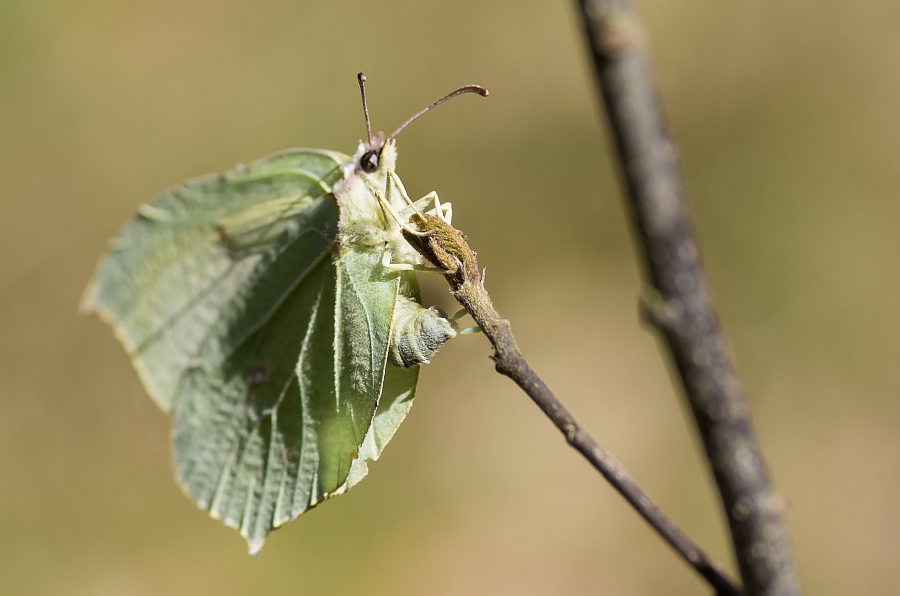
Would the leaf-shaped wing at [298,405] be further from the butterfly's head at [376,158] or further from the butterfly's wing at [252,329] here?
the butterfly's head at [376,158]

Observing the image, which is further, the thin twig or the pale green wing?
the pale green wing

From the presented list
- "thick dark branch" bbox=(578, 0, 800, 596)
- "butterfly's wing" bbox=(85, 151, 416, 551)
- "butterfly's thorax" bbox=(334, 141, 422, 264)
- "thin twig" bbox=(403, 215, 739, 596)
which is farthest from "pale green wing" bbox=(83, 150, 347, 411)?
"thick dark branch" bbox=(578, 0, 800, 596)

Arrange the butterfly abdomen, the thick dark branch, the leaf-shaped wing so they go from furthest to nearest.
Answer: the leaf-shaped wing < the butterfly abdomen < the thick dark branch

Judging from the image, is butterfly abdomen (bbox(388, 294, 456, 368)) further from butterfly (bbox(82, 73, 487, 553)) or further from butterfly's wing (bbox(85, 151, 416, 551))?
butterfly's wing (bbox(85, 151, 416, 551))

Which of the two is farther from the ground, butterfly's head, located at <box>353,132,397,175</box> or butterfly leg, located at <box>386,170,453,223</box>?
butterfly's head, located at <box>353,132,397,175</box>

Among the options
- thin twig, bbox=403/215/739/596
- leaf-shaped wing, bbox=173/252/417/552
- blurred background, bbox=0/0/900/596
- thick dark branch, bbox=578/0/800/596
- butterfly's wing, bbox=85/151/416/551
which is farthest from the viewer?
blurred background, bbox=0/0/900/596

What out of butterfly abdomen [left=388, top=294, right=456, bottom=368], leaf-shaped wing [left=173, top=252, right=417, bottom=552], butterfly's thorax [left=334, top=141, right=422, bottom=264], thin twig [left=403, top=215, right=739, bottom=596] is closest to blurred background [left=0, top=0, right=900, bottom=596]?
leaf-shaped wing [left=173, top=252, right=417, bottom=552]

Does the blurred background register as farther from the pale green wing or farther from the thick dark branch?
the thick dark branch
